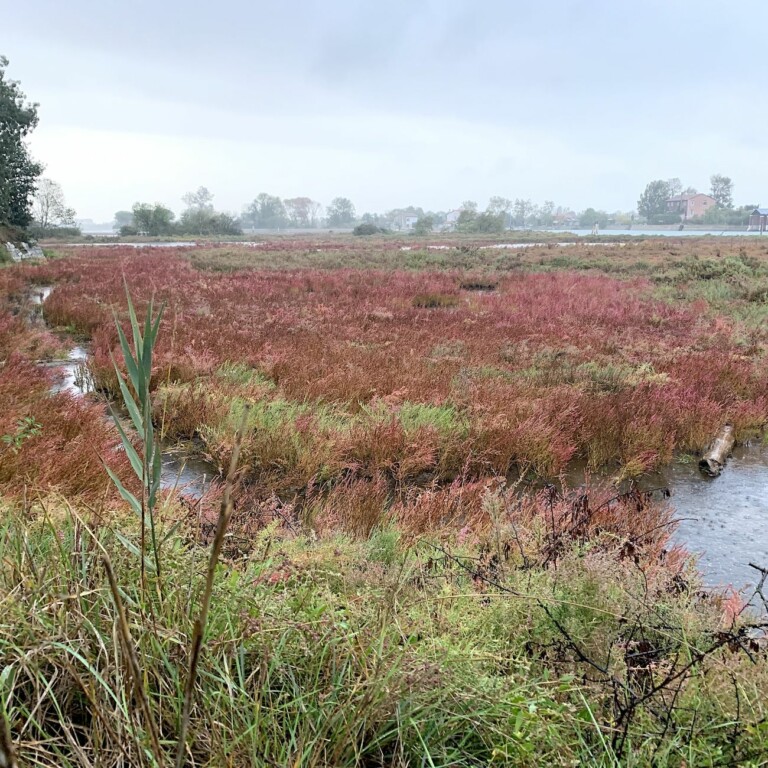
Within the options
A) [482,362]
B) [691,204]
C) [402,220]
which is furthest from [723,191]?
[482,362]

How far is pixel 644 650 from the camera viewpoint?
2197 millimetres

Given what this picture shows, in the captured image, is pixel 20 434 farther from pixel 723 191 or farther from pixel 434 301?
pixel 723 191

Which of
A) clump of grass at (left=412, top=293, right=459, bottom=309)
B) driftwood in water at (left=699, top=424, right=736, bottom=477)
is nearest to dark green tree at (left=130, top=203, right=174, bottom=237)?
clump of grass at (left=412, top=293, right=459, bottom=309)

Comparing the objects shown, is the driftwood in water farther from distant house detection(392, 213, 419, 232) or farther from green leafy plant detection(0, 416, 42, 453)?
distant house detection(392, 213, 419, 232)

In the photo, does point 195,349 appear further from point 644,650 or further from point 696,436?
point 644,650

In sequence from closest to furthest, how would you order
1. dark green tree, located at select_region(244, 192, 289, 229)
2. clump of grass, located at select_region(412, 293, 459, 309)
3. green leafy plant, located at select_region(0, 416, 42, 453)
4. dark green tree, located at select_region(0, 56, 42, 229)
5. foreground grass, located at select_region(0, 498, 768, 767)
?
1. foreground grass, located at select_region(0, 498, 768, 767)
2. green leafy plant, located at select_region(0, 416, 42, 453)
3. clump of grass, located at select_region(412, 293, 459, 309)
4. dark green tree, located at select_region(0, 56, 42, 229)
5. dark green tree, located at select_region(244, 192, 289, 229)

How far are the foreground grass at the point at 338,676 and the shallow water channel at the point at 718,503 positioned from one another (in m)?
1.66

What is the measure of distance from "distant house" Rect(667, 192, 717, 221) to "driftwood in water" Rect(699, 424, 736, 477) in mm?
148377

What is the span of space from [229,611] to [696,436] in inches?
267

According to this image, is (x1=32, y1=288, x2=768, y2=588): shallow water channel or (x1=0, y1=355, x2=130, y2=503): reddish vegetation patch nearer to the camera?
(x1=0, y1=355, x2=130, y2=503): reddish vegetation patch

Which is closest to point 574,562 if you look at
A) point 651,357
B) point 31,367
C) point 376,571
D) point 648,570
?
point 648,570

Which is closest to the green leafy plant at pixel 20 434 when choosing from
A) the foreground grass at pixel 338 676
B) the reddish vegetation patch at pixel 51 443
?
the reddish vegetation patch at pixel 51 443

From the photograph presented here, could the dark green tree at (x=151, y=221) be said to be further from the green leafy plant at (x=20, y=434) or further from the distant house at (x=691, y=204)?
the distant house at (x=691, y=204)

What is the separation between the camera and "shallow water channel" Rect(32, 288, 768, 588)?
437 centimetres
